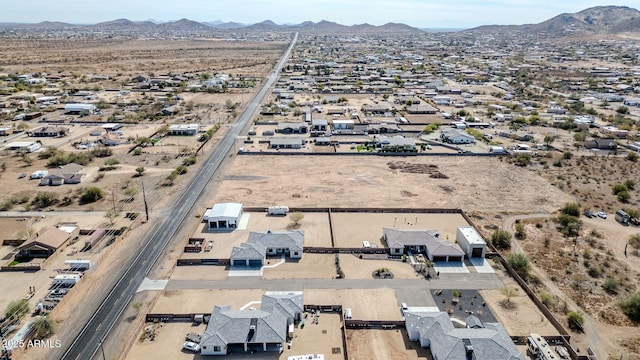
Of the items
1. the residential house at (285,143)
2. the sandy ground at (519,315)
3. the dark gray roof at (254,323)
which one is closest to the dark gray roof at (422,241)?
the sandy ground at (519,315)

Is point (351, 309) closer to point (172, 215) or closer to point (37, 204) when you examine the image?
point (172, 215)

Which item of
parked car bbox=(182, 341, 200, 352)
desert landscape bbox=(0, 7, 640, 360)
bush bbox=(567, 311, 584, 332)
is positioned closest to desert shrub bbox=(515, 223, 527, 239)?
desert landscape bbox=(0, 7, 640, 360)

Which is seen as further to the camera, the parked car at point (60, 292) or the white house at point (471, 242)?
the white house at point (471, 242)

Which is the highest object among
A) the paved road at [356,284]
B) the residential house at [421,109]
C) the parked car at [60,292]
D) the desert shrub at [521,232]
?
the residential house at [421,109]

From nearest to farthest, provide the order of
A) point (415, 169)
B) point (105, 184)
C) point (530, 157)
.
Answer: point (105, 184) → point (415, 169) → point (530, 157)

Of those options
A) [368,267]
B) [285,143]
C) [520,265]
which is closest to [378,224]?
[368,267]

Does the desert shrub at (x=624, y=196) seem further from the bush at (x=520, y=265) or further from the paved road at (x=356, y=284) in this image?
the paved road at (x=356, y=284)

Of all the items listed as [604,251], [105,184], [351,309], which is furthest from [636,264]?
[105,184]
